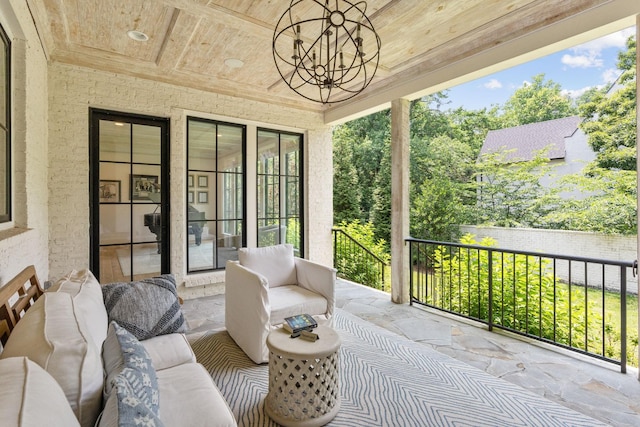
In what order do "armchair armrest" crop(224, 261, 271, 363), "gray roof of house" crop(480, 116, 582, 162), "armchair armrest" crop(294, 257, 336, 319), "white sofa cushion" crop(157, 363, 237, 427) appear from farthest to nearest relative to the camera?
"gray roof of house" crop(480, 116, 582, 162), "armchair armrest" crop(294, 257, 336, 319), "armchair armrest" crop(224, 261, 271, 363), "white sofa cushion" crop(157, 363, 237, 427)

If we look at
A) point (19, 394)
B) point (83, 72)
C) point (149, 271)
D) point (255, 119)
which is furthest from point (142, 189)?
point (19, 394)

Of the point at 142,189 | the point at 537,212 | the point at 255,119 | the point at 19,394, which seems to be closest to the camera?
the point at 19,394

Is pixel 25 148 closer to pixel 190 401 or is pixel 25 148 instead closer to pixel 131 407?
pixel 190 401

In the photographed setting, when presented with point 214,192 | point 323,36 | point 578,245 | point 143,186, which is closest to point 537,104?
point 578,245

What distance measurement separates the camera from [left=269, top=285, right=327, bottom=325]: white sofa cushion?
A: 8.43 feet

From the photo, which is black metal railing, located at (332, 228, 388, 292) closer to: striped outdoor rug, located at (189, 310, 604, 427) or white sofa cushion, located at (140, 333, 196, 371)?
striped outdoor rug, located at (189, 310, 604, 427)

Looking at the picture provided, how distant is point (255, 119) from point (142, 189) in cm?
179

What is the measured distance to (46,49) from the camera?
2994 mm

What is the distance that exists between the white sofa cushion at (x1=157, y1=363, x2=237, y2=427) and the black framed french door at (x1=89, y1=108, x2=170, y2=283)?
Answer: 271 cm

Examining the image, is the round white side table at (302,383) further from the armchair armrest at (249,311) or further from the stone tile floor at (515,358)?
the stone tile floor at (515,358)

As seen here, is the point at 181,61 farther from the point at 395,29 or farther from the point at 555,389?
the point at 555,389

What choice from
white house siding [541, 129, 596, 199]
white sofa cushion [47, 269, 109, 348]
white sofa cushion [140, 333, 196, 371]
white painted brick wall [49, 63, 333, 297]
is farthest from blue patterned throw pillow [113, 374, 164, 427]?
white house siding [541, 129, 596, 199]

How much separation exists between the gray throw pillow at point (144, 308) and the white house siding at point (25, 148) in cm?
54

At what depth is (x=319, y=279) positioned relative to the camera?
2912 millimetres
